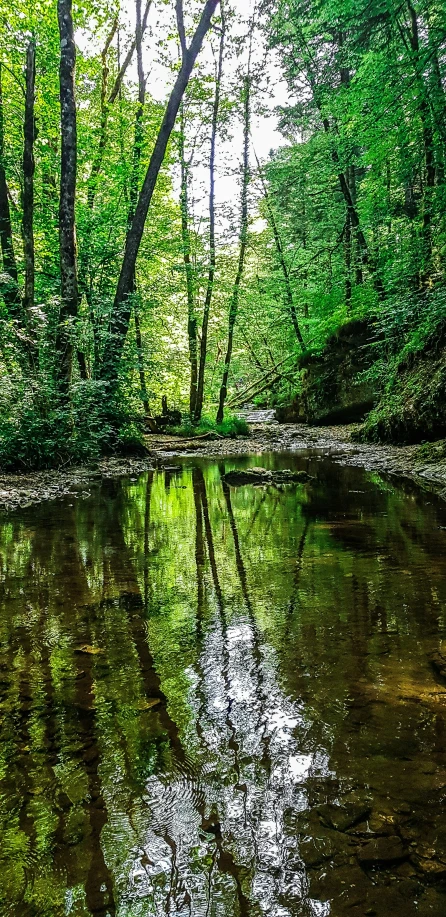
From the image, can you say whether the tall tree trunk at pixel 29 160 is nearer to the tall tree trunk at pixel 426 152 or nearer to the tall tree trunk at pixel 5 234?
the tall tree trunk at pixel 5 234

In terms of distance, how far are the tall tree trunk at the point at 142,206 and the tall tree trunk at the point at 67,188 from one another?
4.22ft

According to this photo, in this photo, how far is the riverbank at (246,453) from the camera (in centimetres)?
762

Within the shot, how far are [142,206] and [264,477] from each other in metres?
7.48

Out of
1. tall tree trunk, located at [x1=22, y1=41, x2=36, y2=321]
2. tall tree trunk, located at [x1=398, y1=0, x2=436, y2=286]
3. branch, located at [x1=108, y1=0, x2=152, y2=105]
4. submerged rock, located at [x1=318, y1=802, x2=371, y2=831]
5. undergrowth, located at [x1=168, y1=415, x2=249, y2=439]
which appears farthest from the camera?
undergrowth, located at [x1=168, y1=415, x2=249, y2=439]

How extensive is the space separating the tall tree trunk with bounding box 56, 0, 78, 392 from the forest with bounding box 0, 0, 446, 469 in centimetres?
4

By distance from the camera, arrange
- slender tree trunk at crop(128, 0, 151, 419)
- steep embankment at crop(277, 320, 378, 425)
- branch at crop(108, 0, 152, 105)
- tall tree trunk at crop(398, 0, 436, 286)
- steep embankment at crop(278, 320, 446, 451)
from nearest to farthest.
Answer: tall tree trunk at crop(398, 0, 436, 286)
steep embankment at crop(278, 320, 446, 451)
slender tree trunk at crop(128, 0, 151, 419)
branch at crop(108, 0, 152, 105)
steep embankment at crop(277, 320, 378, 425)

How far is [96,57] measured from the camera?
17.0m

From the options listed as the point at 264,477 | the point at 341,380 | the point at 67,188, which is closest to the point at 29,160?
the point at 67,188

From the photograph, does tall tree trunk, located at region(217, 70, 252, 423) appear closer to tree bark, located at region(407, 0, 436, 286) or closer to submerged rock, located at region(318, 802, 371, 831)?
tree bark, located at region(407, 0, 436, 286)

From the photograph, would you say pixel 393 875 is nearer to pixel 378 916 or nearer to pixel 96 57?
pixel 378 916

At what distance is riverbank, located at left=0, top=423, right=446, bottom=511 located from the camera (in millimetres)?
7625

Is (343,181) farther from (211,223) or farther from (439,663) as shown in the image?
(439,663)

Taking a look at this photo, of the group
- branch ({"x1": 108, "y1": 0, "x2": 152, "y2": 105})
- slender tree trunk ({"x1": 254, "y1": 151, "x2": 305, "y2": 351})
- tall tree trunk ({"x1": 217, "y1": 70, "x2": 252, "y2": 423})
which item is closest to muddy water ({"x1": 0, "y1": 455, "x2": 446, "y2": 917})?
tall tree trunk ({"x1": 217, "y1": 70, "x2": 252, "y2": 423})

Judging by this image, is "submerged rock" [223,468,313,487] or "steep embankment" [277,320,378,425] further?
"steep embankment" [277,320,378,425]
